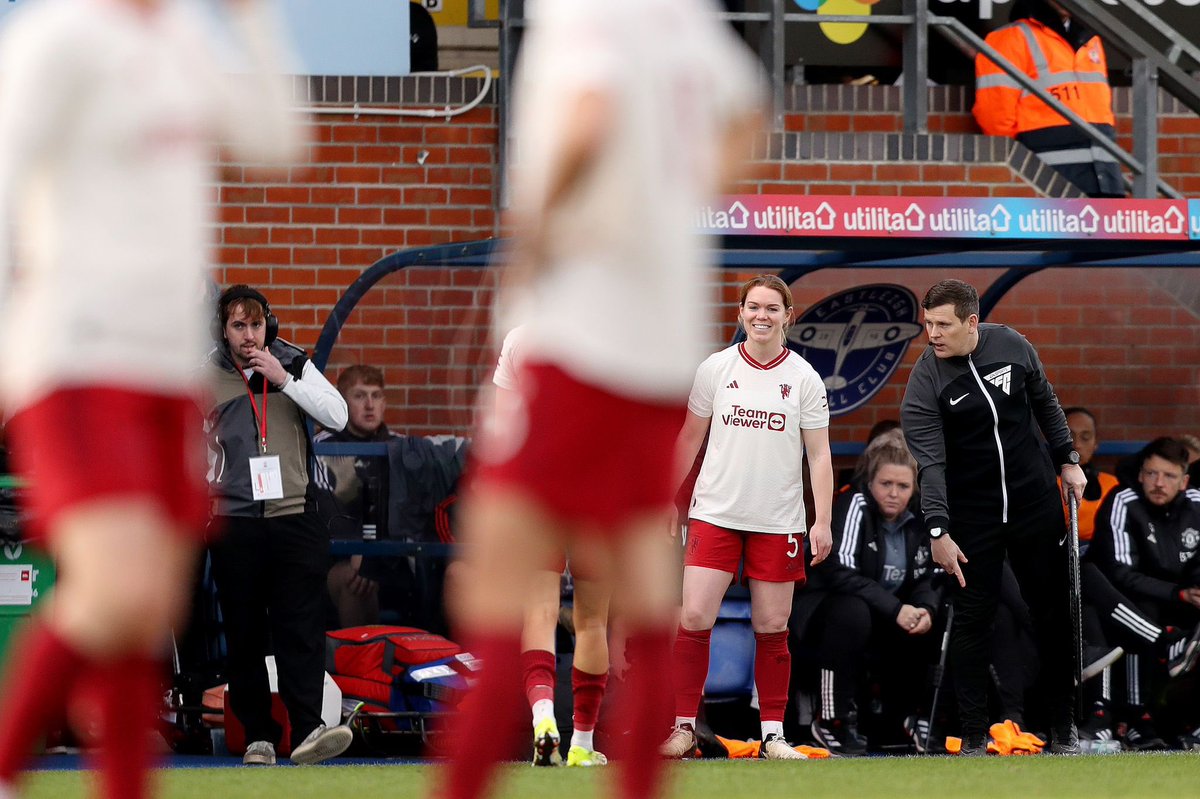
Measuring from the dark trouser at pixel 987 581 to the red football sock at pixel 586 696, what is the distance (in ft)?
5.31

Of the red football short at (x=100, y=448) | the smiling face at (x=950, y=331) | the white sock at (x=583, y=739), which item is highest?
the smiling face at (x=950, y=331)

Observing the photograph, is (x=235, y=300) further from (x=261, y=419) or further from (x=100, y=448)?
(x=100, y=448)

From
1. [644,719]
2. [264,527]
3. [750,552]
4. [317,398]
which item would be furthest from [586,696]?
[644,719]

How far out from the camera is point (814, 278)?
945 centimetres

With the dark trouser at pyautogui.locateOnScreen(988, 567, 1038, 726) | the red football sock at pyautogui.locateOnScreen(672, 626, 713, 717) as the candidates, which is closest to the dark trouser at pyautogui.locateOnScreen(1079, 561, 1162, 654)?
the dark trouser at pyautogui.locateOnScreen(988, 567, 1038, 726)

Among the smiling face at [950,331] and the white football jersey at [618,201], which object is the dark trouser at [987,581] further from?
the white football jersey at [618,201]

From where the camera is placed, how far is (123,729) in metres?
3.31

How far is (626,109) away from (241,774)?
432 cm

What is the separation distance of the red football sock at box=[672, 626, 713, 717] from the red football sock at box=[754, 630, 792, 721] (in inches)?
8.4

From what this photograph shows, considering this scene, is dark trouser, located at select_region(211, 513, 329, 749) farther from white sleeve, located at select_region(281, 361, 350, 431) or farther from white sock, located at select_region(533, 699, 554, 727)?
white sock, located at select_region(533, 699, 554, 727)

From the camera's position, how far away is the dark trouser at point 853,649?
27.0 feet

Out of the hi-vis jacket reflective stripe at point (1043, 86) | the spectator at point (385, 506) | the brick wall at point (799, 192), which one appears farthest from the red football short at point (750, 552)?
the hi-vis jacket reflective stripe at point (1043, 86)

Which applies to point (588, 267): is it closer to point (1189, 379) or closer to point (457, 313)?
point (457, 313)

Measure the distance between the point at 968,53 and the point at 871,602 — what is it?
3.27 meters
